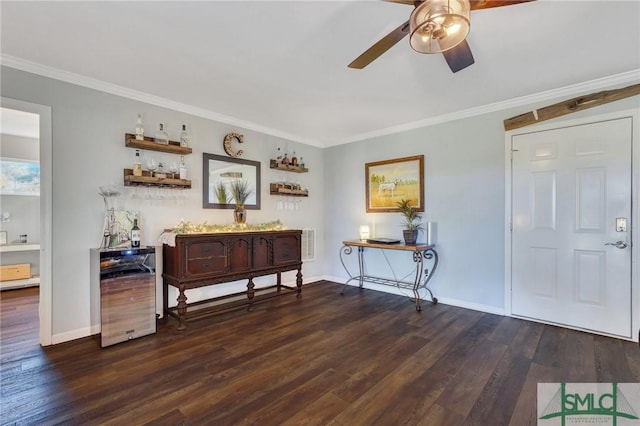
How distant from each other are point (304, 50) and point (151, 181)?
2107 millimetres

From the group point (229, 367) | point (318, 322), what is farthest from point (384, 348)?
point (229, 367)

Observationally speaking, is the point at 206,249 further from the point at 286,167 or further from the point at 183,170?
the point at 286,167

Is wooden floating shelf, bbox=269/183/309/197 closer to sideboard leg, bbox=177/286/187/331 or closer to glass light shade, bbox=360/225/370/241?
glass light shade, bbox=360/225/370/241

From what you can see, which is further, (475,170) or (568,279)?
(475,170)

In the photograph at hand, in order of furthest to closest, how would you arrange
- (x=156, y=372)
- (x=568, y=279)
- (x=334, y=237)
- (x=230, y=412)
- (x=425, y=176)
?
(x=334, y=237) < (x=425, y=176) < (x=568, y=279) < (x=156, y=372) < (x=230, y=412)

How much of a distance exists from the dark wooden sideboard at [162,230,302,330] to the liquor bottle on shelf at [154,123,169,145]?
1111 millimetres

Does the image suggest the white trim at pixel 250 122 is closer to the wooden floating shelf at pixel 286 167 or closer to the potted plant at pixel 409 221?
the wooden floating shelf at pixel 286 167

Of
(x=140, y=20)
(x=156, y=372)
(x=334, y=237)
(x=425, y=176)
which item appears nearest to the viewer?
(x=140, y=20)

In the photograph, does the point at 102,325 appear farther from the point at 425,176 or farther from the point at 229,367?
the point at 425,176

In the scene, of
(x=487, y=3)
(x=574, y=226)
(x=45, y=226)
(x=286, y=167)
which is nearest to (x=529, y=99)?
(x=574, y=226)

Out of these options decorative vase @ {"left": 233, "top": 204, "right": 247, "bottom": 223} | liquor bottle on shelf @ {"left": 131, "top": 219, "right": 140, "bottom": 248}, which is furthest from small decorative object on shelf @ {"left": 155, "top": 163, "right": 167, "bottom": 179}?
decorative vase @ {"left": 233, "top": 204, "right": 247, "bottom": 223}

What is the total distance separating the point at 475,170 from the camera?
3.59 metres

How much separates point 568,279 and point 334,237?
3201 millimetres

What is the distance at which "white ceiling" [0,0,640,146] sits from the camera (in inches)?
73.8
